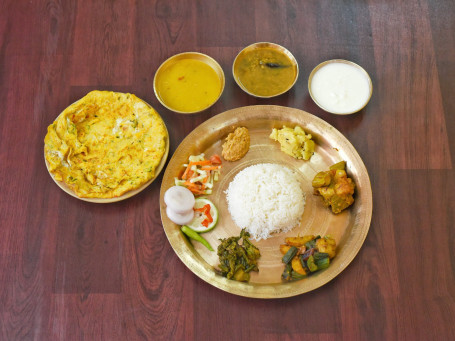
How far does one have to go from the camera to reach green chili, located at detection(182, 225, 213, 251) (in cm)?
290

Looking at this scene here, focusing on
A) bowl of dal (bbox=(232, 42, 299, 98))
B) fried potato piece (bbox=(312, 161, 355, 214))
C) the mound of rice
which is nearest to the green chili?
the mound of rice

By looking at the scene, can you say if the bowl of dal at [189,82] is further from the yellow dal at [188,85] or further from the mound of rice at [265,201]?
the mound of rice at [265,201]

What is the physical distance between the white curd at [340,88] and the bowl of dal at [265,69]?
20 centimetres

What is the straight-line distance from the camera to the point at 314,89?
10.6ft

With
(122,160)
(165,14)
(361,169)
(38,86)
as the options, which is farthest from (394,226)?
(38,86)

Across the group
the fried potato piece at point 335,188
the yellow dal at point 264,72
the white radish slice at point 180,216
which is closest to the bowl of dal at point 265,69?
the yellow dal at point 264,72

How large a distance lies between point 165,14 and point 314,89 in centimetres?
152

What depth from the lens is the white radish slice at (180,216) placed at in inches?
112

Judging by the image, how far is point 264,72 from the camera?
3.30 m

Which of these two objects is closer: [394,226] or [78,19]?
[394,226]

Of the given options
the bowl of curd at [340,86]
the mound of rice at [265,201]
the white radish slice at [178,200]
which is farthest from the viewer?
the bowl of curd at [340,86]

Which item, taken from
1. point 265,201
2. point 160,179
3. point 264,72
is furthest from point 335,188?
point 160,179

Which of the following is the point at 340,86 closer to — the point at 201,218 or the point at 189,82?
the point at 189,82

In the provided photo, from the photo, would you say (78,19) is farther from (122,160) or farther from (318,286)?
(318,286)
